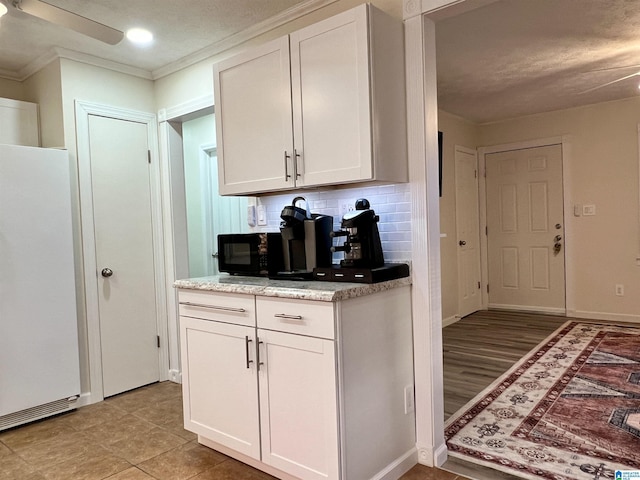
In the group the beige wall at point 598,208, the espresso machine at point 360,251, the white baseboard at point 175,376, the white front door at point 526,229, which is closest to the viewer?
the espresso machine at point 360,251

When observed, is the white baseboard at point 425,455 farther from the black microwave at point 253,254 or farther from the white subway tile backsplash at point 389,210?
the black microwave at point 253,254

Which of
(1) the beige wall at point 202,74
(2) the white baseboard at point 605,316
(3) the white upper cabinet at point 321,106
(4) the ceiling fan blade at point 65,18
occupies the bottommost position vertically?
(2) the white baseboard at point 605,316

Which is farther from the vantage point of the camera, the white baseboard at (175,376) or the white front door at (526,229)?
the white front door at (526,229)

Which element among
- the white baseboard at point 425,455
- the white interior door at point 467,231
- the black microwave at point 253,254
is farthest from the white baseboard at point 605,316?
the black microwave at point 253,254

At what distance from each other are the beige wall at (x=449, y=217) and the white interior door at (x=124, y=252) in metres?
3.11

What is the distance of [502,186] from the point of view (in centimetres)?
574

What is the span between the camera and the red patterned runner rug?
6.97 ft

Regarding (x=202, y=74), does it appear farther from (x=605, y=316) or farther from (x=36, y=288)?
(x=605, y=316)

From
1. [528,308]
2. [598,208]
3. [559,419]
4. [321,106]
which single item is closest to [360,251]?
[321,106]

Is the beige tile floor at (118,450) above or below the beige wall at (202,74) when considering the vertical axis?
below

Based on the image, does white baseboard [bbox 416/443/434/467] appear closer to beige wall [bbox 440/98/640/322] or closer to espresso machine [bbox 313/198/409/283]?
espresso machine [bbox 313/198/409/283]

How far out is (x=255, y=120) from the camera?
7.85 feet

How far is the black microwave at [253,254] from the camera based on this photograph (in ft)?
8.00

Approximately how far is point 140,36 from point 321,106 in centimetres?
153
